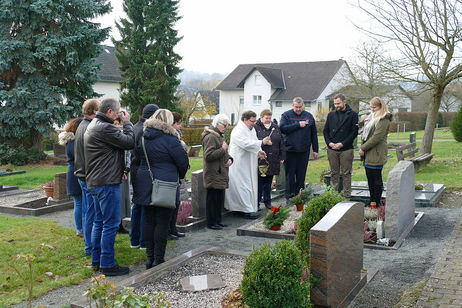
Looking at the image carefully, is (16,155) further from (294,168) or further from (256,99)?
(256,99)

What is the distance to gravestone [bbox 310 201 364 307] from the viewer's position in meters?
4.10

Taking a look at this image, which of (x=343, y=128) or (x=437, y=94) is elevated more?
(x=437, y=94)

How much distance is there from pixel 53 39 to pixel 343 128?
15816mm

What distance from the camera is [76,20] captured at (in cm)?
2175

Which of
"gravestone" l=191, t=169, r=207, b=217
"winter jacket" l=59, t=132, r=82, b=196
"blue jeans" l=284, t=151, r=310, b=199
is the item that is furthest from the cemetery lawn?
"blue jeans" l=284, t=151, r=310, b=199

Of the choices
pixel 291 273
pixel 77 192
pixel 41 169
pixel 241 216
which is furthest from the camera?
pixel 41 169

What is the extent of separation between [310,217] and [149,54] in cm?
3040

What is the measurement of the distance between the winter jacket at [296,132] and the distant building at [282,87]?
39750 mm

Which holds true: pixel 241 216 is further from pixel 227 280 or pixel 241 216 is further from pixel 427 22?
pixel 427 22

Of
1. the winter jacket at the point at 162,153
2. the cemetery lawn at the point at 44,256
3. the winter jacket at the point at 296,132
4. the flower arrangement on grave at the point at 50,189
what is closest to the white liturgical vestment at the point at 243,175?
the winter jacket at the point at 296,132

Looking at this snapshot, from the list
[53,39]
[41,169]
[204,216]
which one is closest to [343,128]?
[204,216]

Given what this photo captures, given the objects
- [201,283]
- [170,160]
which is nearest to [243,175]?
[170,160]

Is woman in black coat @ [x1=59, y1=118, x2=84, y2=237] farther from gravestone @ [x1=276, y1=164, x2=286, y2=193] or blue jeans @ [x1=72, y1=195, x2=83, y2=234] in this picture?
A: gravestone @ [x1=276, y1=164, x2=286, y2=193]

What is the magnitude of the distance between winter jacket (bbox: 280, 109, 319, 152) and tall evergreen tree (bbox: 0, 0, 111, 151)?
14011 mm
